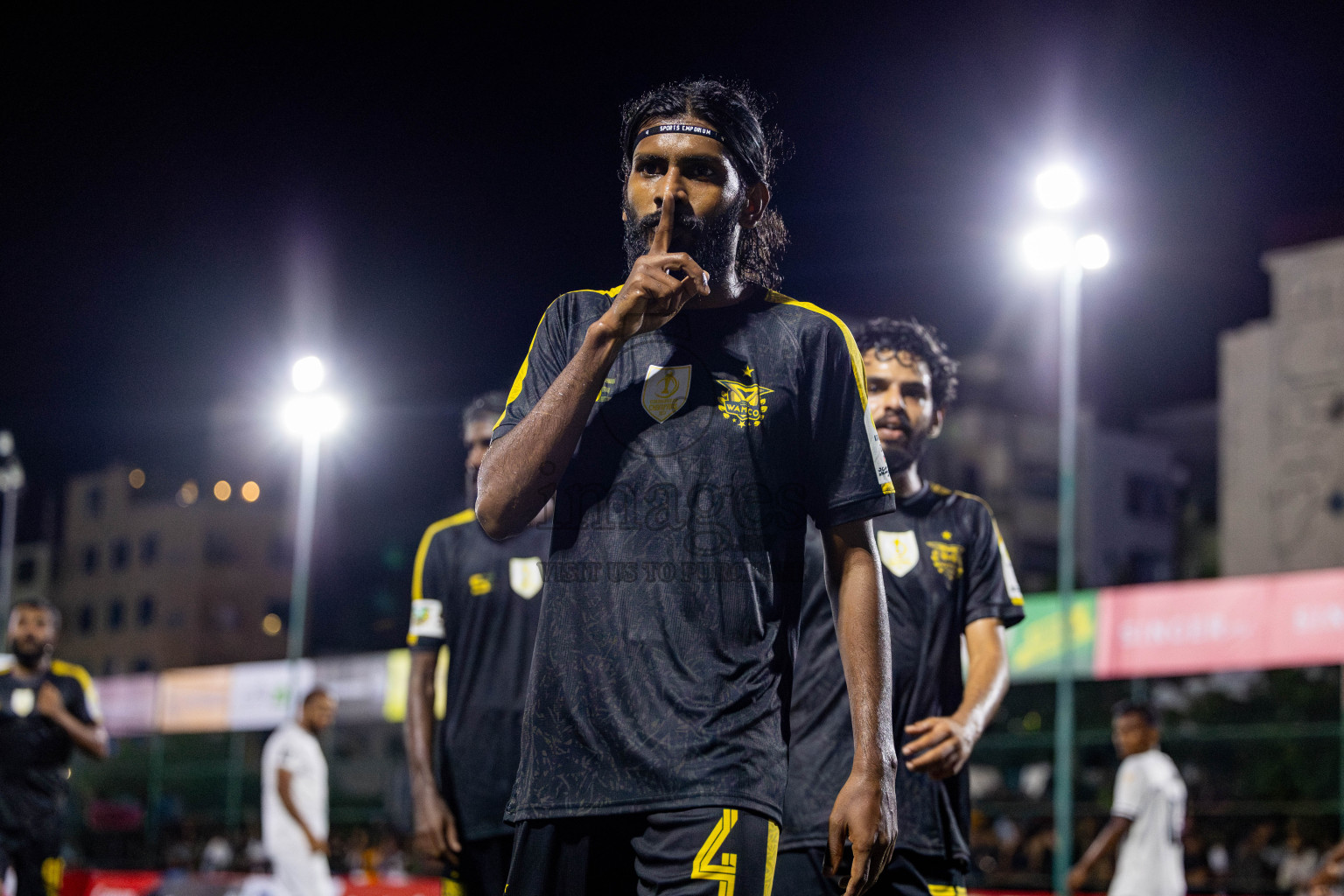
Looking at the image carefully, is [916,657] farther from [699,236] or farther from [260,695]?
[260,695]

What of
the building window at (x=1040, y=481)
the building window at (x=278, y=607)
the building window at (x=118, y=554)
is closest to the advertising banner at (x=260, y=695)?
the building window at (x=1040, y=481)

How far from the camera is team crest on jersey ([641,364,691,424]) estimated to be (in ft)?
8.57

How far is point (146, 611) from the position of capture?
212 feet

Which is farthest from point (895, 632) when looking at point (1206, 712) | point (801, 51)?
point (1206, 712)

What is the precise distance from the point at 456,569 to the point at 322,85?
2.22 m

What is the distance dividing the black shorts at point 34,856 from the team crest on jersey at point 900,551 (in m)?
5.93

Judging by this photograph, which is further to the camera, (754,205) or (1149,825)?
(1149,825)

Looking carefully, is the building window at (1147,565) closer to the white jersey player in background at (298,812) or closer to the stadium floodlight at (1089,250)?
the stadium floodlight at (1089,250)

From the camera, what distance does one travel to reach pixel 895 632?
427 centimetres

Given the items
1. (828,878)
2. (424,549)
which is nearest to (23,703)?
(424,549)

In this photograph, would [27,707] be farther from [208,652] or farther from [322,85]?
[208,652]

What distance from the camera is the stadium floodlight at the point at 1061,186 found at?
13.9 meters

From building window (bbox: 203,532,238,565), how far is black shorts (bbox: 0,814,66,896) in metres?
59.7

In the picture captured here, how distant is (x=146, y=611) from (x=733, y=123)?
6704 centimetres
